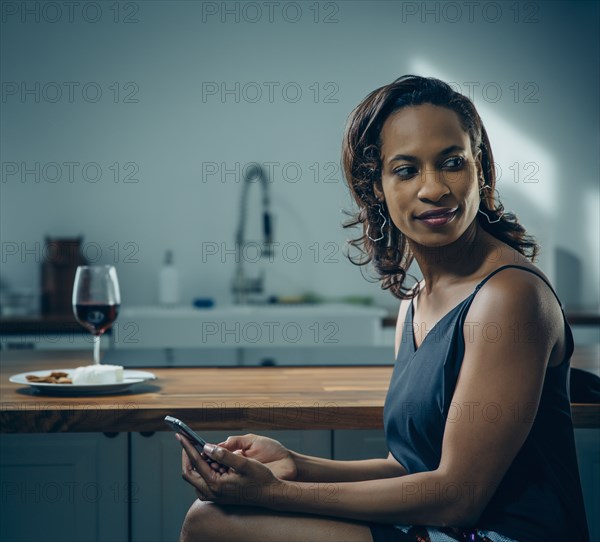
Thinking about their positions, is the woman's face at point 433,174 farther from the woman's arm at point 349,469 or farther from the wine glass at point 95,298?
the wine glass at point 95,298

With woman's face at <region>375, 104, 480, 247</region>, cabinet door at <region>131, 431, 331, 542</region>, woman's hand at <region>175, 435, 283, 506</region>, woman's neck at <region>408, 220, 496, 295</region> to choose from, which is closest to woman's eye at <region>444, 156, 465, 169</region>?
woman's face at <region>375, 104, 480, 247</region>

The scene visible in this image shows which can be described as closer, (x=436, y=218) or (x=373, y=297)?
(x=436, y=218)

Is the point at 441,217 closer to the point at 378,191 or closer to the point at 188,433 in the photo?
the point at 378,191

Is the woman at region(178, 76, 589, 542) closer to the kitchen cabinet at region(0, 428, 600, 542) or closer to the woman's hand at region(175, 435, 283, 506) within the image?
the woman's hand at region(175, 435, 283, 506)

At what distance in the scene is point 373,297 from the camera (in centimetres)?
389

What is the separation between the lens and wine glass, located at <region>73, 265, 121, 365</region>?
59.7 inches

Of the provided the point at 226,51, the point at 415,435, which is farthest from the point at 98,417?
the point at 226,51

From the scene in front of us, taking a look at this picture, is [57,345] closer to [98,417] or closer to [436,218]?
[98,417]

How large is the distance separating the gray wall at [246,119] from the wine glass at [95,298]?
225cm

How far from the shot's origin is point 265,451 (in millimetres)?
1259

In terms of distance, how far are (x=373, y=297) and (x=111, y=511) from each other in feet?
8.19

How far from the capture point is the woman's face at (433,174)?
1.17 m

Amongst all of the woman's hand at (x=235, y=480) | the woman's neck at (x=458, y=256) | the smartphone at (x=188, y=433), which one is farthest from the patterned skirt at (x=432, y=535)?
the woman's neck at (x=458, y=256)

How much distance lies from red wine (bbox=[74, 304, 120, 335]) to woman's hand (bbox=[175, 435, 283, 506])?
1.67 ft
